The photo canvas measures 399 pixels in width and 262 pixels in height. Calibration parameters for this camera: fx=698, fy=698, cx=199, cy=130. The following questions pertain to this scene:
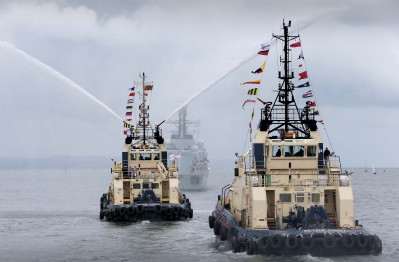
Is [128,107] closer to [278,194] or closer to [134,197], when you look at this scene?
[134,197]

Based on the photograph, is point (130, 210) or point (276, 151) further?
point (130, 210)

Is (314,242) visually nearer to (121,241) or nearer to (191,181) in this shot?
(121,241)

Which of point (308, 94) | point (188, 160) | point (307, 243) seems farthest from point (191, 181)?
point (307, 243)

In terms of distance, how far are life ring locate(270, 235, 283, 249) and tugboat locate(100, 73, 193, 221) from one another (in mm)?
20765

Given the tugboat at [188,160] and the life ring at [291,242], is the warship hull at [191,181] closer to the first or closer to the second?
the tugboat at [188,160]

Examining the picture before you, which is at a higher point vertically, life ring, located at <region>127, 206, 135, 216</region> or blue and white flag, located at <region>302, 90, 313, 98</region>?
blue and white flag, located at <region>302, 90, 313, 98</region>

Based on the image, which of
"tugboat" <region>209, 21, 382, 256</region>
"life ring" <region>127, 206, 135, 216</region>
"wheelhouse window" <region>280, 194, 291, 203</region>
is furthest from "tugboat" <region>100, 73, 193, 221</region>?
"wheelhouse window" <region>280, 194, 291, 203</region>

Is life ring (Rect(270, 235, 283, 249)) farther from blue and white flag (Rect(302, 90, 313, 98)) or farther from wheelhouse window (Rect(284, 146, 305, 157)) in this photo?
blue and white flag (Rect(302, 90, 313, 98))

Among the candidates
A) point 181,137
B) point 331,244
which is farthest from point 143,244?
point 181,137

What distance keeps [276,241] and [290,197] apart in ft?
9.92

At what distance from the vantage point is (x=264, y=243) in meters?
31.3

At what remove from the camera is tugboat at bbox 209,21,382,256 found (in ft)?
103

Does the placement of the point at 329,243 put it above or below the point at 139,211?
below

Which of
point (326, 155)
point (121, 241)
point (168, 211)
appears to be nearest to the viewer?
point (326, 155)
